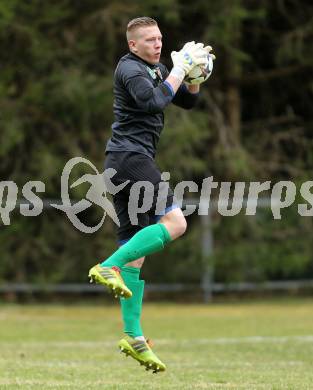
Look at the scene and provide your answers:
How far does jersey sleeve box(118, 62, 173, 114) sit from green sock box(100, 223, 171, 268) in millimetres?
748

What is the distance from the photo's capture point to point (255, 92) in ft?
60.6

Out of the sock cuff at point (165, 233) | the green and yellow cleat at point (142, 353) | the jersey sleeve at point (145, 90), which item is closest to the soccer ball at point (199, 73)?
the jersey sleeve at point (145, 90)

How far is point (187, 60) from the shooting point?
627cm

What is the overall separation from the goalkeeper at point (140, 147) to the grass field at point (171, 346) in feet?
1.71

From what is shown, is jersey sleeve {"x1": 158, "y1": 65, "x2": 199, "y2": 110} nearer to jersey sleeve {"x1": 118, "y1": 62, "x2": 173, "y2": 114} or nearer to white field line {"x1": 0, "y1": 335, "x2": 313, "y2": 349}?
jersey sleeve {"x1": 118, "y1": 62, "x2": 173, "y2": 114}

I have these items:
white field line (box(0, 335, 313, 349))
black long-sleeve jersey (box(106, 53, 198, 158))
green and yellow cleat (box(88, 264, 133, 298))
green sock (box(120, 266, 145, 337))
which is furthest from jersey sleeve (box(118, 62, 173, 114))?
white field line (box(0, 335, 313, 349))

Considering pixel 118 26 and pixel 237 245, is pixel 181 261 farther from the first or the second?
pixel 118 26

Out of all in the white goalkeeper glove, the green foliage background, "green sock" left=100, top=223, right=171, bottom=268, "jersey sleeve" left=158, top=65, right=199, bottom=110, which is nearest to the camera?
"green sock" left=100, top=223, right=171, bottom=268

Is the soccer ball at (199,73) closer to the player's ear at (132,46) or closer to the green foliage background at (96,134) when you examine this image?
the player's ear at (132,46)

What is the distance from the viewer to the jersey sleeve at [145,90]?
6023mm

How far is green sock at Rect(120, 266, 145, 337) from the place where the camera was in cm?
642

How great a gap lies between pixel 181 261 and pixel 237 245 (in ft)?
3.18

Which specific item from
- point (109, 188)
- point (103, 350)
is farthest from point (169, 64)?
point (109, 188)

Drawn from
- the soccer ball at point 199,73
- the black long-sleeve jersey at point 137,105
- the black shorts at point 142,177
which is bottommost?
the black shorts at point 142,177
